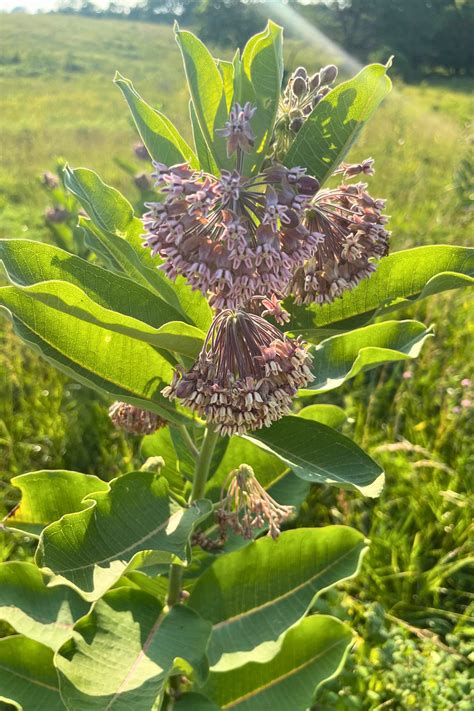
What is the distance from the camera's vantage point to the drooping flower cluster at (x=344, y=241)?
116cm

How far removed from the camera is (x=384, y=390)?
3.84m

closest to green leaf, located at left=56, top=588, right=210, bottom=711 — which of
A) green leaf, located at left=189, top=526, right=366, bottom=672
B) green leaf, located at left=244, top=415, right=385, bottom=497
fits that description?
green leaf, located at left=189, top=526, right=366, bottom=672

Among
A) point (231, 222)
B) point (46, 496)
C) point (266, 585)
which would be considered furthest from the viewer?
point (266, 585)

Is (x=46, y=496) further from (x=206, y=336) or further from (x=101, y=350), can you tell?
(x=206, y=336)

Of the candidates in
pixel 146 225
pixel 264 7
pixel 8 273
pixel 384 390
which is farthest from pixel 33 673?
pixel 264 7

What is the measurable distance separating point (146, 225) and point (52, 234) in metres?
3.30

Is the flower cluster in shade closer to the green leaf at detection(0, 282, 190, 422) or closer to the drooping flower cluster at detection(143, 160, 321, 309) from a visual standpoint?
the green leaf at detection(0, 282, 190, 422)

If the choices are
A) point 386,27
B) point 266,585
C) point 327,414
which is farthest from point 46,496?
point 386,27

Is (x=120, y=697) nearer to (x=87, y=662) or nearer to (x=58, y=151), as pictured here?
(x=87, y=662)

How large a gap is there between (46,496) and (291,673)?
2.97 ft

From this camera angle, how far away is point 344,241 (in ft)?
3.79

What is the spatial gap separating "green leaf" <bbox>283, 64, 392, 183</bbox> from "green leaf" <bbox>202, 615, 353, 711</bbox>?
129 cm

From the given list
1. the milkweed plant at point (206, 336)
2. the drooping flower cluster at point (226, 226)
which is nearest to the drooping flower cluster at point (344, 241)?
the milkweed plant at point (206, 336)

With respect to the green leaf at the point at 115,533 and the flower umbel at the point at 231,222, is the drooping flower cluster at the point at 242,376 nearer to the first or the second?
the flower umbel at the point at 231,222
